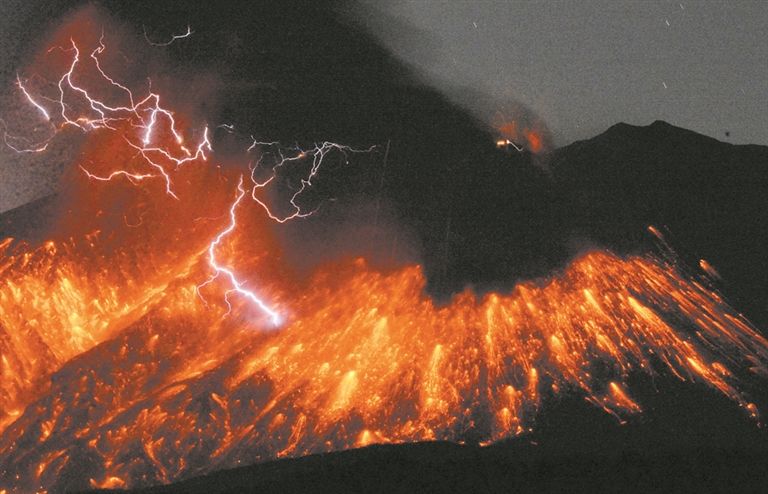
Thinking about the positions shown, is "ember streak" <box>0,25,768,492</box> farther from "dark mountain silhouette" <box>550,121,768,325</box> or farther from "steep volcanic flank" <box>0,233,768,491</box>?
"dark mountain silhouette" <box>550,121,768,325</box>

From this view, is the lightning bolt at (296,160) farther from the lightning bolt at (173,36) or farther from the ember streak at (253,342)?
the lightning bolt at (173,36)

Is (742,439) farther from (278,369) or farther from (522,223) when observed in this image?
(278,369)

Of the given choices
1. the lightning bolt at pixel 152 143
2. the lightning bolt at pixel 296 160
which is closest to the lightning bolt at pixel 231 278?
the lightning bolt at pixel 152 143

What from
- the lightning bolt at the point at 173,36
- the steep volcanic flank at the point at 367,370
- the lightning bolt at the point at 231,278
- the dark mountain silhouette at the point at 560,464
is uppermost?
the lightning bolt at the point at 173,36

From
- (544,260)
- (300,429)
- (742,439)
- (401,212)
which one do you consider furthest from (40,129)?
(742,439)

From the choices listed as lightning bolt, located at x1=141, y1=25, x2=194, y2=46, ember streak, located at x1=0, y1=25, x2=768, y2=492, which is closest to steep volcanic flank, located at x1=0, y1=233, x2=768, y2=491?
ember streak, located at x1=0, y1=25, x2=768, y2=492

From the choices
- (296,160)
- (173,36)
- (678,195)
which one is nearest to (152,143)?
(296,160)

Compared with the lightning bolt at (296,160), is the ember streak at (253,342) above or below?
below

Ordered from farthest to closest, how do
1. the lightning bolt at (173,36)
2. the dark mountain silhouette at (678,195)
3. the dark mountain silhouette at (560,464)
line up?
the lightning bolt at (173,36) → the dark mountain silhouette at (678,195) → the dark mountain silhouette at (560,464)

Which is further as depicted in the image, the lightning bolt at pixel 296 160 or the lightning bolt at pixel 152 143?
the lightning bolt at pixel 296 160
